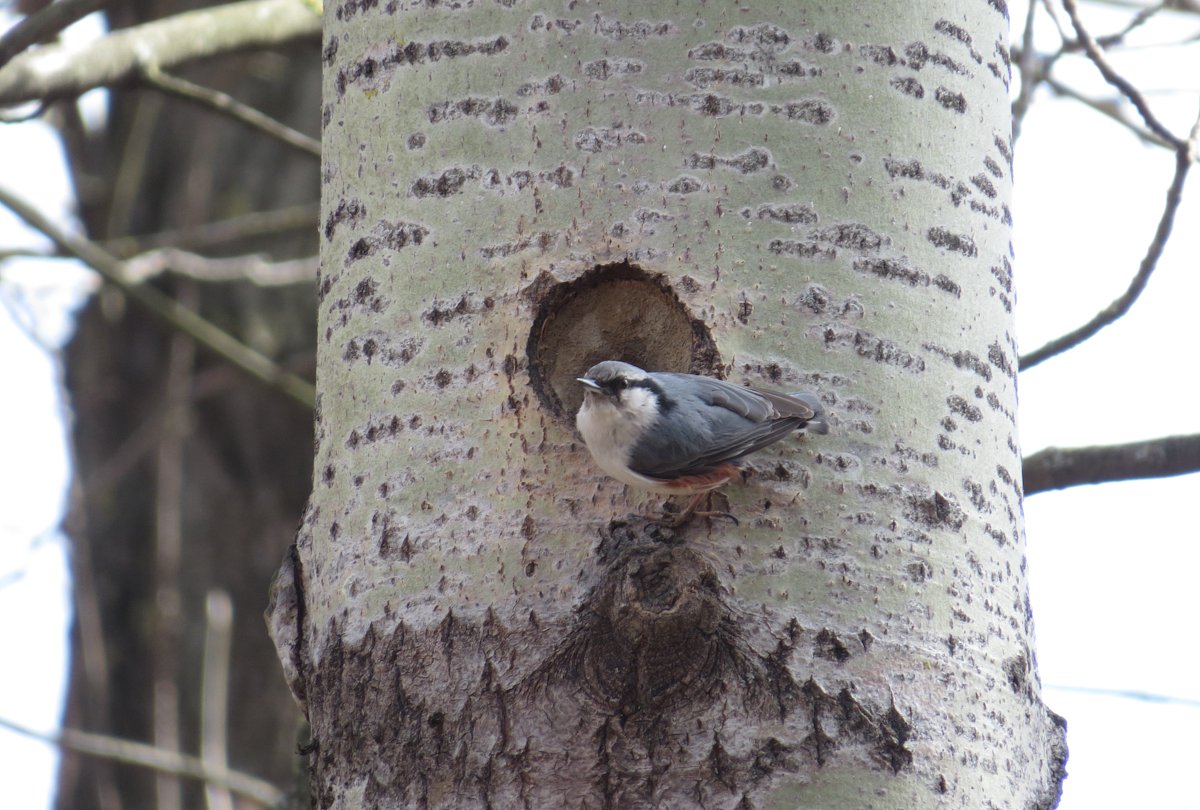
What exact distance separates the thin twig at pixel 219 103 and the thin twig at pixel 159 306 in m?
0.64

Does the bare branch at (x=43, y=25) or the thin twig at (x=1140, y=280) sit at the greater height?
the bare branch at (x=43, y=25)

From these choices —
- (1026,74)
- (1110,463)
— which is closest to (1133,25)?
(1026,74)

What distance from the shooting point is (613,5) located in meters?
1.94

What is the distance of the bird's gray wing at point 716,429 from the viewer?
183 cm

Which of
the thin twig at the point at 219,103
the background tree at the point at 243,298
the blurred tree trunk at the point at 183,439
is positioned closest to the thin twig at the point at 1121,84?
the background tree at the point at 243,298

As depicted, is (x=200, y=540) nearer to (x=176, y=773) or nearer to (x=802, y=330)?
(x=176, y=773)

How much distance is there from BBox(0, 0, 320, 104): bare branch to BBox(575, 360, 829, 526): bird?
1534mm

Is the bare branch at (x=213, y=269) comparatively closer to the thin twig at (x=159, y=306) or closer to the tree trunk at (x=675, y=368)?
the thin twig at (x=159, y=306)

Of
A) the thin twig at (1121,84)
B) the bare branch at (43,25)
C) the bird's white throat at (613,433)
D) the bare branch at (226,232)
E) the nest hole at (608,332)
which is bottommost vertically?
the bird's white throat at (613,433)

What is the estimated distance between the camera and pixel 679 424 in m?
2.08

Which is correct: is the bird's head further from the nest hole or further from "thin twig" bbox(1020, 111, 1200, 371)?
"thin twig" bbox(1020, 111, 1200, 371)

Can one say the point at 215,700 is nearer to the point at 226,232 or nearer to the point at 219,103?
the point at 226,232

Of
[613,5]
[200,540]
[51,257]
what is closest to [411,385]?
[613,5]

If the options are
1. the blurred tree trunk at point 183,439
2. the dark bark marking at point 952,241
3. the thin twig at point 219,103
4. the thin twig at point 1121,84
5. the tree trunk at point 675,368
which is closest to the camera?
the tree trunk at point 675,368
